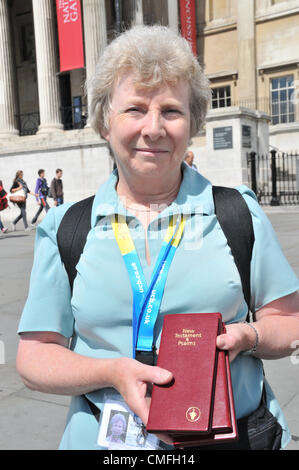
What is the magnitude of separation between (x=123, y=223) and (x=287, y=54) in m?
28.1

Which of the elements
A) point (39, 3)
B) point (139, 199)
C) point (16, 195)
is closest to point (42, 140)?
point (39, 3)

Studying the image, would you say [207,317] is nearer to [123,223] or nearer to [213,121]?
[123,223]

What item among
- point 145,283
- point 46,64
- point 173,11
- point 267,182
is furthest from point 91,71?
point 145,283

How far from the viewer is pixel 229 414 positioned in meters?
1.13

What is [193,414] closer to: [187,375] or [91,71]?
[187,375]

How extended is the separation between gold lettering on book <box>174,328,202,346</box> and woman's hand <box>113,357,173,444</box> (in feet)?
0.28

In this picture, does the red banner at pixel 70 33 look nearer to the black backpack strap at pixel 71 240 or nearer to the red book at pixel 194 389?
the black backpack strap at pixel 71 240

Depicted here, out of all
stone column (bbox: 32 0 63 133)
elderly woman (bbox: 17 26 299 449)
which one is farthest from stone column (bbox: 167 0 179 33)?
elderly woman (bbox: 17 26 299 449)

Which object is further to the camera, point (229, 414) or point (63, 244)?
point (63, 244)

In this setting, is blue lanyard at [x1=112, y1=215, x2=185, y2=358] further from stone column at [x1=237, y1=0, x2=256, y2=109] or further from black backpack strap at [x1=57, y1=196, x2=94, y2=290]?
stone column at [x1=237, y1=0, x2=256, y2=109]

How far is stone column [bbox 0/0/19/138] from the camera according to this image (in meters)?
22.1

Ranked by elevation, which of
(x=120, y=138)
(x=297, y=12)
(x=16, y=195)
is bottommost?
(x=16, y=195)

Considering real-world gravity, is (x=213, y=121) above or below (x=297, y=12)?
below

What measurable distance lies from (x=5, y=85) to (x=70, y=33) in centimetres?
401
